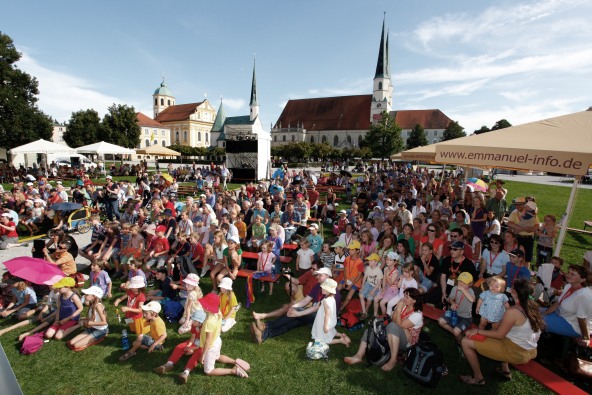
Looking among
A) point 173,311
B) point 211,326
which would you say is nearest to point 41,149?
point 173,311

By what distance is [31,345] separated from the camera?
5230 mm

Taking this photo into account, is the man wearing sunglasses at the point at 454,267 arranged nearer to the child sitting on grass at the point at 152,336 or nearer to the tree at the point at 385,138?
the child sitting on grass at the point at 152,336

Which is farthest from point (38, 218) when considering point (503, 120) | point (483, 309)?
point (503, 120)

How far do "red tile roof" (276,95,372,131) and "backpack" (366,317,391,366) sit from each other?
87.0 meters

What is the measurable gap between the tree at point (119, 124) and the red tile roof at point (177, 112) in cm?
4634

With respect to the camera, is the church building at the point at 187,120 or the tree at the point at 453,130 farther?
the church building at the point at 187,120

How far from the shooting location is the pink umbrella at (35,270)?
17.5ft

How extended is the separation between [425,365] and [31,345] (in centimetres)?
653

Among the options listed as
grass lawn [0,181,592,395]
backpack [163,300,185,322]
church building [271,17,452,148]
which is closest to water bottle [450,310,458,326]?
grass lawn [0,181,592,395]

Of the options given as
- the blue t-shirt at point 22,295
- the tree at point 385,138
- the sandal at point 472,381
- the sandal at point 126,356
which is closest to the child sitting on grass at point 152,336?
the sandal at point 126,356

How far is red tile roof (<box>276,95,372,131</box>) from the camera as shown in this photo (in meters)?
89.4

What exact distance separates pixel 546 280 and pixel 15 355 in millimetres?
9813

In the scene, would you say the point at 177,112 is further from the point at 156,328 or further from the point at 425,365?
the point at 425,365

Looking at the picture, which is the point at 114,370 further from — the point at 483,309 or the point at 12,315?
the point at 483,309
